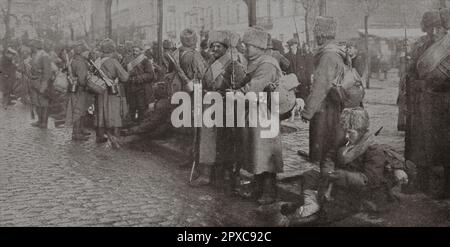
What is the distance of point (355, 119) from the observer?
5.32 meters

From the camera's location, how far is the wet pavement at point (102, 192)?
5711 mm

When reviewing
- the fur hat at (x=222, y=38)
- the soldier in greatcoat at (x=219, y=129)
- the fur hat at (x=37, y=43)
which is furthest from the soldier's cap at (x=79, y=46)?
the fur hat at (x=222, y=38)

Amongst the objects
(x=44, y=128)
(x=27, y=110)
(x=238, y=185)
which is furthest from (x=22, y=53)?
(x=238, y=185)

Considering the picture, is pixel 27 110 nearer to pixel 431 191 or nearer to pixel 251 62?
pixel 251 62

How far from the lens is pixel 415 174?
6188 mm

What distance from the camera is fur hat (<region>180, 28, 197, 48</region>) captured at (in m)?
8.41

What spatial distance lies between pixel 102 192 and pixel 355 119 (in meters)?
3.28

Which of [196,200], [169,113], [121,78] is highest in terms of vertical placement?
[121,78]

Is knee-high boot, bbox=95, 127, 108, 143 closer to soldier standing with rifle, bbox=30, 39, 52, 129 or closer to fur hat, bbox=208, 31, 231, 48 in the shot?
soldier standing with rifle, bbox=30, 39, 52, 129

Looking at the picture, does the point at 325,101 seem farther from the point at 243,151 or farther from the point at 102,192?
the point at 102,192

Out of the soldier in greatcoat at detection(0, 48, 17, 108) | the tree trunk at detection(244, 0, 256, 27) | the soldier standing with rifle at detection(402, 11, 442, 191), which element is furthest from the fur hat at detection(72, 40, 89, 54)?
the soldier in greatcoat at detection(0, 48, 17, 108)
